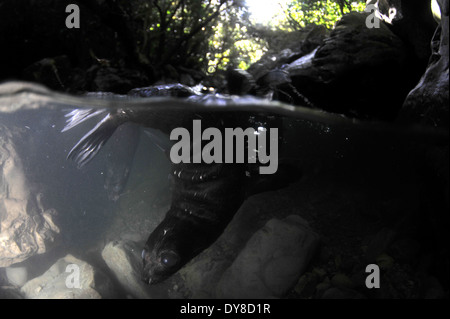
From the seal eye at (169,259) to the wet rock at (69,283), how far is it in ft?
3.17

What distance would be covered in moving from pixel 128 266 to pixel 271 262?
2318mm

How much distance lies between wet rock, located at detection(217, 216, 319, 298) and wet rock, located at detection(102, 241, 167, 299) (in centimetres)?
109

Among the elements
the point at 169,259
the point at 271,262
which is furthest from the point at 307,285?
the point at 169,259

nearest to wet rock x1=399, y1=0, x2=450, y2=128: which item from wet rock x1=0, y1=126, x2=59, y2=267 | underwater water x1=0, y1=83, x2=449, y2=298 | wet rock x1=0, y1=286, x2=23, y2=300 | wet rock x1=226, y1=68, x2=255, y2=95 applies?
underwater water x1=0, y1=83, x2=449, y2=298

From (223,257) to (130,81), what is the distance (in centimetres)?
592

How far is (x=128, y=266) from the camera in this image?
4.62 meters

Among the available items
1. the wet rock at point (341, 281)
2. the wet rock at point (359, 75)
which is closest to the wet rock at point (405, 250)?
the wet rock at point (341, 281)

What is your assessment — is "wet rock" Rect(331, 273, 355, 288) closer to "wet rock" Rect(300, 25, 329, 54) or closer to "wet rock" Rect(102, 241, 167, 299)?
"wet rock" Rect(102, 241, 167, 299)

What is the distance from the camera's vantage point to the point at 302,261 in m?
3.73

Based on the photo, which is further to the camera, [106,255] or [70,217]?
[70,217]

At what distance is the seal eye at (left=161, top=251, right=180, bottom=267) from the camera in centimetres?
411

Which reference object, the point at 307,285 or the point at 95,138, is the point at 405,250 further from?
the point at 95,138
